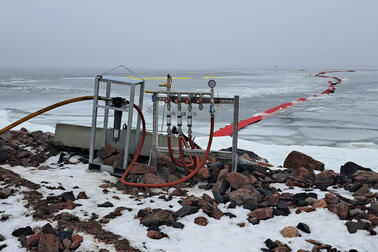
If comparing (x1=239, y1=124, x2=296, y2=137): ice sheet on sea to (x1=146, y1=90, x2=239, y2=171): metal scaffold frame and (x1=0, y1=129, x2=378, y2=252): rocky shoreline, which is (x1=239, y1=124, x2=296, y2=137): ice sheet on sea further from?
(x1=146, y1=90, x2=239, y2=171): metal scaffold frame

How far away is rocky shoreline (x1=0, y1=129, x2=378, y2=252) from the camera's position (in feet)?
10.1

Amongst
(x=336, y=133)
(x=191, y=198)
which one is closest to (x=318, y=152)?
(x=336, y=133)

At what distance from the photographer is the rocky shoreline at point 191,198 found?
10.1ft

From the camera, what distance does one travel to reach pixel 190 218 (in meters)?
3.51

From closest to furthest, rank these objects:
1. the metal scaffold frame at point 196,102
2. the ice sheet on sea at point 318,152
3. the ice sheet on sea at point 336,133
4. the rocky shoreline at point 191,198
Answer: the rocky shoreline at point 191,198
the metal scaffold frame at point 196,102
the ice sheet on sea at point 318,152
the ice sheet on sea at point 336,133

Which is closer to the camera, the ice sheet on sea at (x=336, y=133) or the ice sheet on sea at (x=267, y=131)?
the ice sheet on sea at (x=336, y=133)

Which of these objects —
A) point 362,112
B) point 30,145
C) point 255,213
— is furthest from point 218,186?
point 362,112

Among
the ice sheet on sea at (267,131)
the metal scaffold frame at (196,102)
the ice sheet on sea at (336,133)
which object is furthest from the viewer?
the ice sheet on sea at (267,131)

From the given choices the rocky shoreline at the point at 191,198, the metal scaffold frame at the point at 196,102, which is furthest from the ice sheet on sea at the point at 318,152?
the metal scaffold frame at the point at 196,102

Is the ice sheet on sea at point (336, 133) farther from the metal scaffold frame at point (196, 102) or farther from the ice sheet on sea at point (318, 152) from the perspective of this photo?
the metal scaffold frame at point (196, 102)

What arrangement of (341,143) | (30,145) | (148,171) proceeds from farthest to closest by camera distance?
(341,143)
(30,145)
(148,171)

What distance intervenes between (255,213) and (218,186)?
84cm

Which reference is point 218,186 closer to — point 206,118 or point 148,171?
point 148,171

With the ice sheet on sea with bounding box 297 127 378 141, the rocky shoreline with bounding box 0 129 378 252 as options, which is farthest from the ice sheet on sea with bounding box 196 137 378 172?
the ice sheet on sea with bounding box 297 127 378 141
